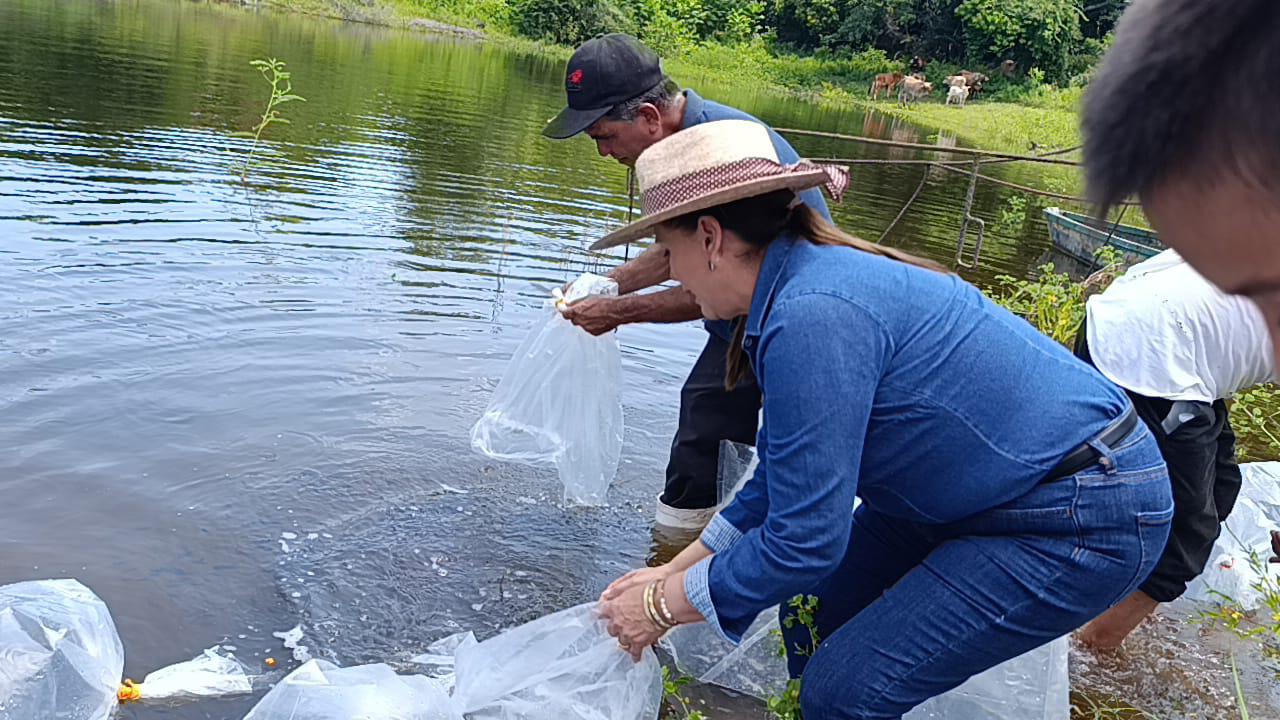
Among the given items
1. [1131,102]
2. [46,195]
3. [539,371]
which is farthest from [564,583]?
[46,195]

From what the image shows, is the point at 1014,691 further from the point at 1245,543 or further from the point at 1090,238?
the point at 1090,238

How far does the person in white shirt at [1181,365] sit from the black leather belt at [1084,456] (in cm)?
102

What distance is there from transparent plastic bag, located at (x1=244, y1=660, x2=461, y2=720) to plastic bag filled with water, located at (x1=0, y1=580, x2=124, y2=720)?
1.69 ft

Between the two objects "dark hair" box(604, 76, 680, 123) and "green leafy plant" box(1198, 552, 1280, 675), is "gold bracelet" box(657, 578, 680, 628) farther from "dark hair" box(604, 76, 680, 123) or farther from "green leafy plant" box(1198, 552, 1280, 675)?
"green leafy plant" box(1198, 552, 1280, 675)

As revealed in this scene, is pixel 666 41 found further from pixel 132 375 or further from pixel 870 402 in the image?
pixel 870 402

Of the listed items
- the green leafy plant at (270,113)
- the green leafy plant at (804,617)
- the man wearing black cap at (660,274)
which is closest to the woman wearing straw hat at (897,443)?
the green leafy plant at (804,617)

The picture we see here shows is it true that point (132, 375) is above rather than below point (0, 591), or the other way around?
below

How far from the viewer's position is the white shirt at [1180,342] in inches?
109

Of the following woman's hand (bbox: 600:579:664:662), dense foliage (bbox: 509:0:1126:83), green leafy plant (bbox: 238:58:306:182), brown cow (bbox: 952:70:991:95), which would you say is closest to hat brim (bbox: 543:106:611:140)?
woman's hand (bbox: 600:579:664:662)

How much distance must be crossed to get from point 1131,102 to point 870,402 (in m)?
1.25

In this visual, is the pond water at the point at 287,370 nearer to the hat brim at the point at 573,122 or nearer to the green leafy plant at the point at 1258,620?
the hat brim at the point at 573,122

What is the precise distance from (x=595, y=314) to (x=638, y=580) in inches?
56.0

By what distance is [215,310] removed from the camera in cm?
633

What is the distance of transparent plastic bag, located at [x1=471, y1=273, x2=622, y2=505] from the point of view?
375 centimetres
